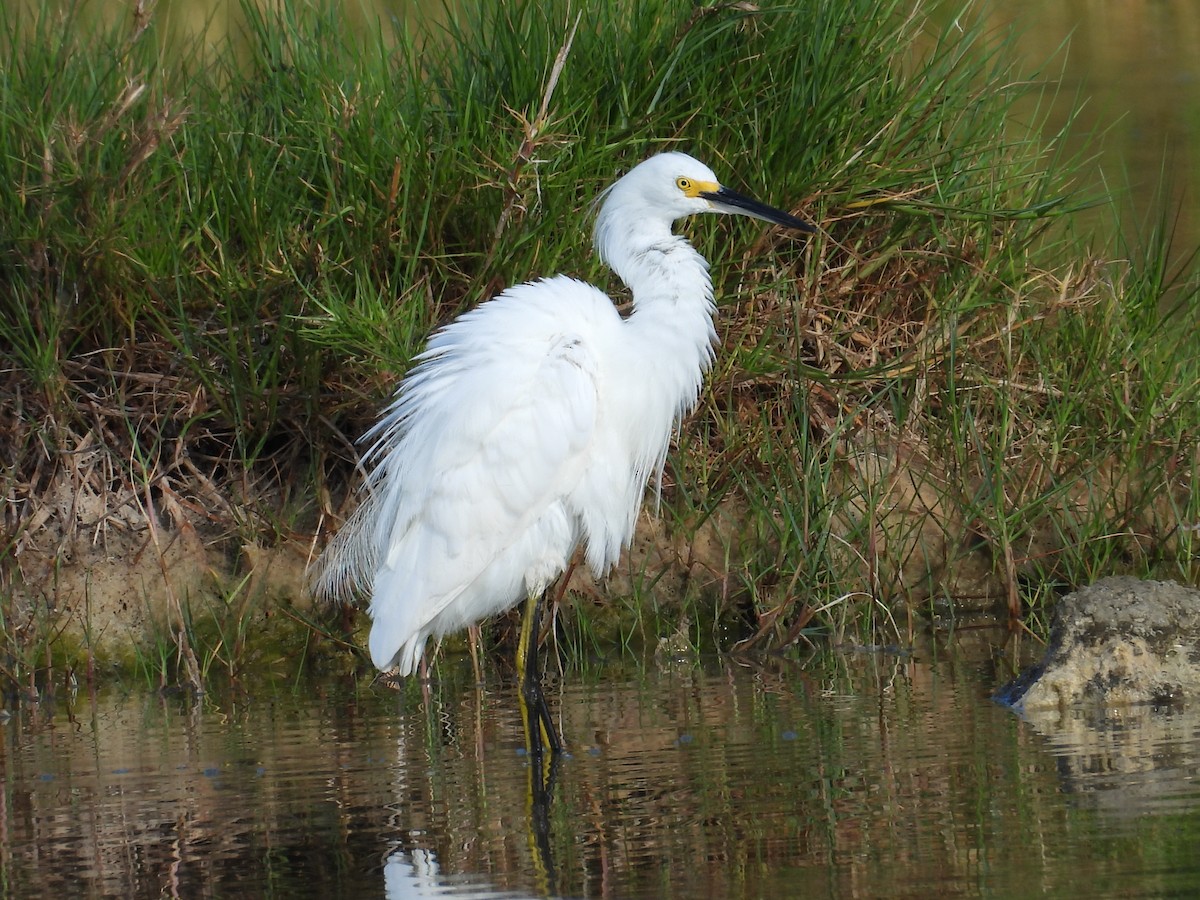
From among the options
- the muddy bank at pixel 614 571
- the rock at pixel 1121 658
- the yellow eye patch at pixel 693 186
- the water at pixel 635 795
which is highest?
the yellow eye patch at pixel 693 186

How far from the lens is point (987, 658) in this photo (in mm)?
4445

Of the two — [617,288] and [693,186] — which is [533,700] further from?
[617,288]

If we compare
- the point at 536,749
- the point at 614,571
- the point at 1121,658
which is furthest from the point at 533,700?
the point at 1121,658

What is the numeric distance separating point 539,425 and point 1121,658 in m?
1.54

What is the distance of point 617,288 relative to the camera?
541cm

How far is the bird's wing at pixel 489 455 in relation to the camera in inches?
163

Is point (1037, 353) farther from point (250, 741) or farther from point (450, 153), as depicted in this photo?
point (250, 741)

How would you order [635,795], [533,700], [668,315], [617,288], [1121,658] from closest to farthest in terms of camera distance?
[635,795] → [1121,658] → [533,700] → [668,315] → [617,288]

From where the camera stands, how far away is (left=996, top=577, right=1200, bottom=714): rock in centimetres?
376

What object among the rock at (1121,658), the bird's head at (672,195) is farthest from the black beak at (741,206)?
the rock at (1121,658)

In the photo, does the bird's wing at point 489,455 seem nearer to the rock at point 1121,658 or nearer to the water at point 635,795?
the water at point 635,795

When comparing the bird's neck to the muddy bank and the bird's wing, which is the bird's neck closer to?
the bird's wing

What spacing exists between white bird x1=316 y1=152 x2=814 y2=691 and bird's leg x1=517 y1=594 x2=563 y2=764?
22 millimetres

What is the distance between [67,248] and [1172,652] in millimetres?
3397
